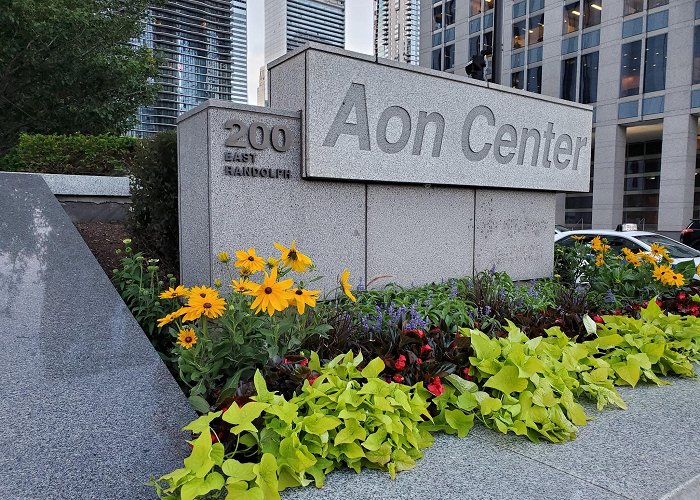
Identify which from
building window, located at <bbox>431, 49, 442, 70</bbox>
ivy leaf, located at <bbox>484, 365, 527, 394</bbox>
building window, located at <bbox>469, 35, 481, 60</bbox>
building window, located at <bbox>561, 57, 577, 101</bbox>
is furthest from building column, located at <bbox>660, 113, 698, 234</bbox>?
ivy leaf, located at <bbox>484, 365, 527, 394</bbox>

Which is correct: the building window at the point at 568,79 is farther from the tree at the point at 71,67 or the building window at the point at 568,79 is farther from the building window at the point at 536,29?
the tree at the point at 71,67

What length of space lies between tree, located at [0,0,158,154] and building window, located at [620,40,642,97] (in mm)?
27045

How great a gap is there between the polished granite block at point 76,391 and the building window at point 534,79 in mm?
36094

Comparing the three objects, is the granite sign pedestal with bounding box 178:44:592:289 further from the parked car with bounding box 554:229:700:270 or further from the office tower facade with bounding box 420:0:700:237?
the office tower facade with bounding box 420:0:700:237

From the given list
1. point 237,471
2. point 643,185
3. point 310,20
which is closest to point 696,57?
point 643,185

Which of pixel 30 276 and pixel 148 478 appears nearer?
pixel 148 478

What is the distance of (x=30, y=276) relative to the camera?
3473 millimetres

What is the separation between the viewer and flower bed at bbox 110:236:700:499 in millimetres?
2037

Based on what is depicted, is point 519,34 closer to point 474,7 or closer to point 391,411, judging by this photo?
point 474,7

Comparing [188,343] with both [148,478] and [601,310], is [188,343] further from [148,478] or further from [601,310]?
[601,310]

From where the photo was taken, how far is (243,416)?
6.50 ft

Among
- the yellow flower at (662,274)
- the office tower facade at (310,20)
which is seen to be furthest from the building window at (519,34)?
the yellow flower at (662,274)

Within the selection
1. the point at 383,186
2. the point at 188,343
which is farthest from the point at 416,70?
the point at 188,343

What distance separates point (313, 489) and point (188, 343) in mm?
934
